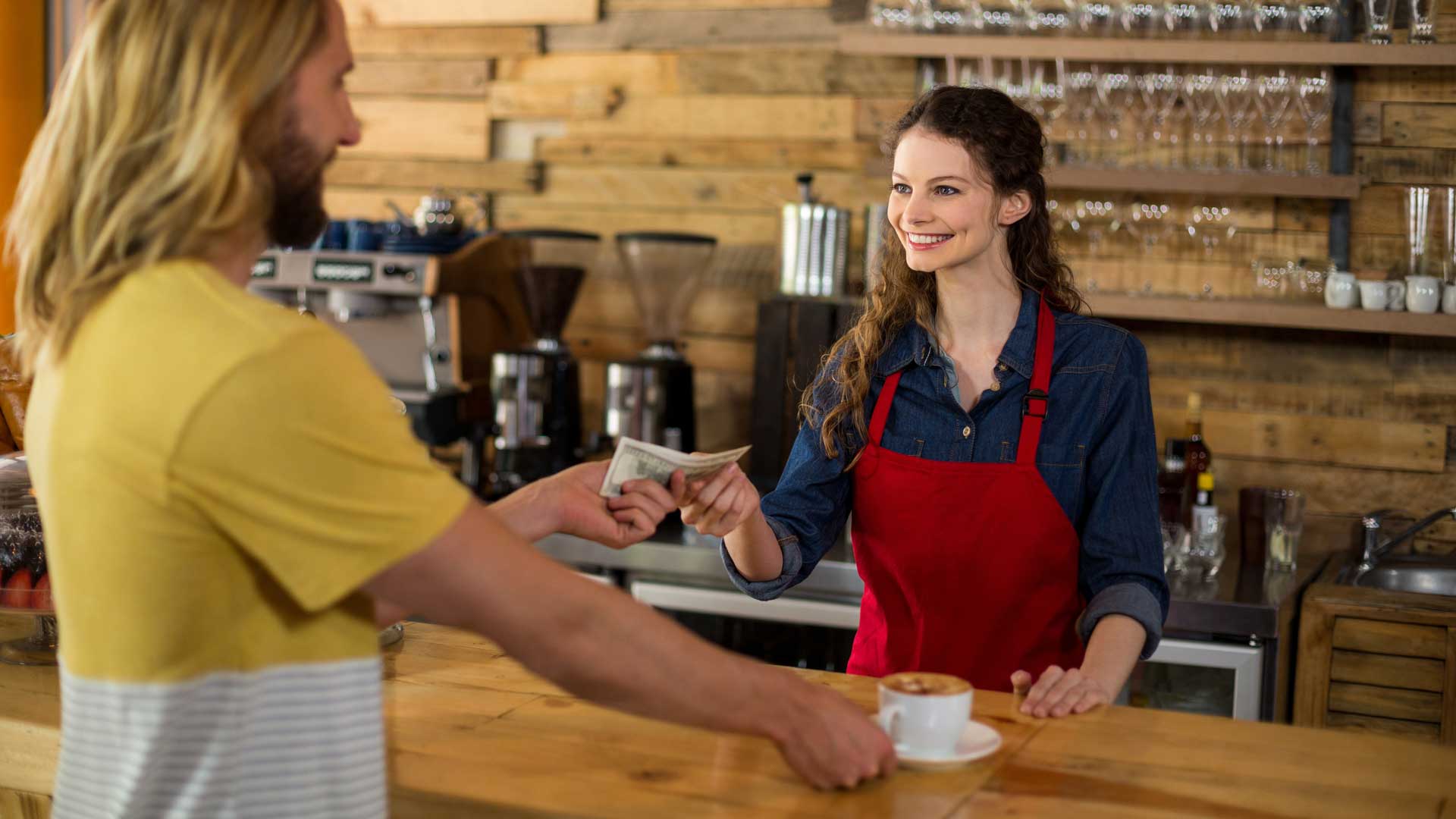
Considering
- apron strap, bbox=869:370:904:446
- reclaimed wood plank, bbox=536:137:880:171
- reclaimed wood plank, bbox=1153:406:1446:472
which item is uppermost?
reclaimed wood plank, bbox=536:137:880:171

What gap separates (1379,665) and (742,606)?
132 cm

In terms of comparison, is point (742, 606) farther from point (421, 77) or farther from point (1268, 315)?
point (421, 77)

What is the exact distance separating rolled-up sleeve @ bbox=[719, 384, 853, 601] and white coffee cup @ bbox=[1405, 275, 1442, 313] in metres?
1.74

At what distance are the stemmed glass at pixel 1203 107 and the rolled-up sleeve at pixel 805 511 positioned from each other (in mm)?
1754

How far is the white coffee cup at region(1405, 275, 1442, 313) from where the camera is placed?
10.8ft

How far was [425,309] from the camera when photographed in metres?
3.87

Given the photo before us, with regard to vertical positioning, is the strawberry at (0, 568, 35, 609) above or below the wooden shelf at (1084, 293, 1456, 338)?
below

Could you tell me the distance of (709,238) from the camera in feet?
12.7

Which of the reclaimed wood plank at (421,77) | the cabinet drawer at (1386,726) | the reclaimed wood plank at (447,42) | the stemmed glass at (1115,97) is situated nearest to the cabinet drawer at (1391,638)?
the cabinet drawer at (1386,726)

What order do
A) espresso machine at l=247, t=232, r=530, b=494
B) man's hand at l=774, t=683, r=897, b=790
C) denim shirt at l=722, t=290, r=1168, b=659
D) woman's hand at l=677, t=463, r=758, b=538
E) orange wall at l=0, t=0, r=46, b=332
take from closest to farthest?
man's hand at l=774, t=683, r=897, b=790 → woman's hand at l=677, t=463, r=758, b=538 → denim shirt at l=722, t=290, r=1168, b=659 → orange wall at l=0, t=0, r=46, b=332 → espresso machine at l=247, t=232, r=530, b=494

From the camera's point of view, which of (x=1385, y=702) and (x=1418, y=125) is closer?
(x=1385, y=702)

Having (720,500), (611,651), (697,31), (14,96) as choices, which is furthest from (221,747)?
(697,31)

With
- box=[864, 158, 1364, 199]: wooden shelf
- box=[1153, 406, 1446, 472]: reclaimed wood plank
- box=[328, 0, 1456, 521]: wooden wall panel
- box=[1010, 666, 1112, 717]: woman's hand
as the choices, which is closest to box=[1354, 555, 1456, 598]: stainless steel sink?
box=[328, 0, 1456, 521]: wooden wall panel

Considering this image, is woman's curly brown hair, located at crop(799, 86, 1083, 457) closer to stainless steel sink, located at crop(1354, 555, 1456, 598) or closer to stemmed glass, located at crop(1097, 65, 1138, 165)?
stemmed glass, located at crop(1097, 65, 1138, 165)
